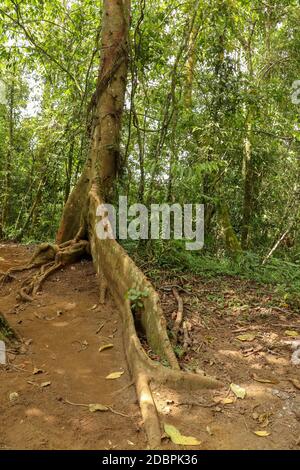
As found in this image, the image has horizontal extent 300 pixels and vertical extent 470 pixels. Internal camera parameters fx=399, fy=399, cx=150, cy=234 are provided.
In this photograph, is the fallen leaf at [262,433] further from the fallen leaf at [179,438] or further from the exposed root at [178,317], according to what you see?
the exposed root at [178,317]

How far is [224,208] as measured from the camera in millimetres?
8961

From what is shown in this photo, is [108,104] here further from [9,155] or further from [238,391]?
[9,155]

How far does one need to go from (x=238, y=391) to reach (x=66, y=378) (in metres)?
1.46

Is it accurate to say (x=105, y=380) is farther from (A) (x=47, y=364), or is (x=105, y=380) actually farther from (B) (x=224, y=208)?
(B) (x=224, y=208)

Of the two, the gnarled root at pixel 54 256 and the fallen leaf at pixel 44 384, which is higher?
the gnarled root at pixel 54 256

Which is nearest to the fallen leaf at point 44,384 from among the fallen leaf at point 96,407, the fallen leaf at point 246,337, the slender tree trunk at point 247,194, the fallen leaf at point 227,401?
the fallen leaf at point 96,407

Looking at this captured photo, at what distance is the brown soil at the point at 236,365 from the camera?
2.73 meters

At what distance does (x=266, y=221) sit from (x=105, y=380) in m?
7.47

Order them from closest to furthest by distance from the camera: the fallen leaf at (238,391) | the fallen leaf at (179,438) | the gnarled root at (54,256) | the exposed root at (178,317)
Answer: the fallen leaf at (179,438)
the fallen leaf at (238,391)
the exposed root at (178,317)
the gnarled root at (54,256)

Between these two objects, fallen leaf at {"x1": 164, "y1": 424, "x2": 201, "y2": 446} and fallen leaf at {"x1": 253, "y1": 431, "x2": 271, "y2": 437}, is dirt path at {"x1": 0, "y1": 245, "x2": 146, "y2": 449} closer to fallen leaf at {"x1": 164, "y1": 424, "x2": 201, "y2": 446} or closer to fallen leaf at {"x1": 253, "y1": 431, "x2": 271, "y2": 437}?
fallen leaf at {"x1": 164, "y1": 424, "x2": 201, "y2": 446}

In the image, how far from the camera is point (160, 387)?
3162 millimetres
